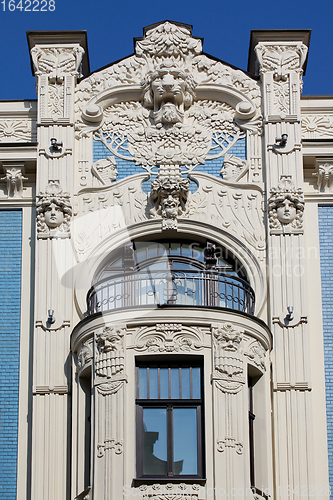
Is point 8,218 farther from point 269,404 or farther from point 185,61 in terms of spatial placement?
point 269,404

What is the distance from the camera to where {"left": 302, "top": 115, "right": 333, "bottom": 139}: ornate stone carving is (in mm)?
20969

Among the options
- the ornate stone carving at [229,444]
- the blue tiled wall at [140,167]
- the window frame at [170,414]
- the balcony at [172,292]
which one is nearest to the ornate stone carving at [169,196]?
the blue tiled wall at [140,167]

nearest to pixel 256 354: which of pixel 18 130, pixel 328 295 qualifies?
pixel 328 295

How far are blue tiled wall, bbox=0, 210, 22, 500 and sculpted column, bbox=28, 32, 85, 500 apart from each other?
0.61 meters

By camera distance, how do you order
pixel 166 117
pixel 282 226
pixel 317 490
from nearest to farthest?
pixel 317 490 → pixel 282 226 → pixel 166 117

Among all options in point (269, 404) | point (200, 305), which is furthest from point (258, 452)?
point (200, 305)

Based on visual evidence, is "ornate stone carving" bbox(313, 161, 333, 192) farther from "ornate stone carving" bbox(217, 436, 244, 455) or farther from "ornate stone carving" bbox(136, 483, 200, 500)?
"ornate stone carving" bbox(136, 483, 200, 500)

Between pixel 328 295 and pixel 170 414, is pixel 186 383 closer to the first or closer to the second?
pixel 170 414

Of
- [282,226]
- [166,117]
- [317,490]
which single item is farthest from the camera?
[166,117]

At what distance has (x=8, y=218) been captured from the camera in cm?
2003

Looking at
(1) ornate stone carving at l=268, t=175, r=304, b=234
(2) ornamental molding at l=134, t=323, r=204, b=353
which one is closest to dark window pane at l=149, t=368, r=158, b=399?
(2) ornamental molding at l=134, t=323, r=204, b=353

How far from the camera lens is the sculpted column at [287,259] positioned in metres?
17.1

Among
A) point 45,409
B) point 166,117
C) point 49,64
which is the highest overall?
point 49,64

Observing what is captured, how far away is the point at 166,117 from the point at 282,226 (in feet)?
11.7
